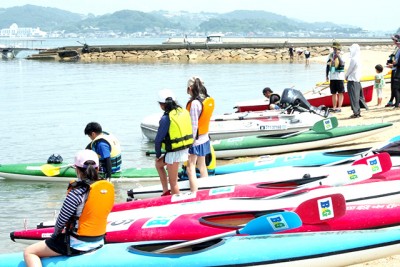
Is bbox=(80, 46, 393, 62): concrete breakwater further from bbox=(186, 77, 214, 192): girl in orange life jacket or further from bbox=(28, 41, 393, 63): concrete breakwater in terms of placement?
bbox=(186, 77, 214, 192): girl in orange life jacket

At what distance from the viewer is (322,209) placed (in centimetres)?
765

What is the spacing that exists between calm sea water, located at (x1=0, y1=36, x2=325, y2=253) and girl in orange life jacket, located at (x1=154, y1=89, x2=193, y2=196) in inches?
91.5

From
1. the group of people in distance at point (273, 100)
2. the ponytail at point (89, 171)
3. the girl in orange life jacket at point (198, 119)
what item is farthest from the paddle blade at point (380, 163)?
the group of people in distance at point (273, 100)

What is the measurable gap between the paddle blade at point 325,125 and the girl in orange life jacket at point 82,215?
8.57m

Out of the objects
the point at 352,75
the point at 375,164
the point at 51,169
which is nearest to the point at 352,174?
the point at 375,164

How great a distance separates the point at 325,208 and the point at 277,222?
0.57m

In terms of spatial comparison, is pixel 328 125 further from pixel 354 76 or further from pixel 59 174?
pixel 59 174

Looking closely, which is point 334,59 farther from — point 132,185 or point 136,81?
point 136,81

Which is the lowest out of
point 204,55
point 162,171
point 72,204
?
point 204,55

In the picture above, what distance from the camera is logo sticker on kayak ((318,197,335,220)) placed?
7609mm

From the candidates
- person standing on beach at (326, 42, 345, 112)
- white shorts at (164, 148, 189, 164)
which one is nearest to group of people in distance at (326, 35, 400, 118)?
person standing on beach at (326, 42, 345, 112)

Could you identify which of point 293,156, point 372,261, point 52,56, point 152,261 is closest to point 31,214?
point 293,156

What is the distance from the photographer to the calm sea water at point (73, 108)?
12891 mm

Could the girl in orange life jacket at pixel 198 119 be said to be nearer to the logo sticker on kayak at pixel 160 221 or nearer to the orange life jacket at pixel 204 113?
the orange life jacket at pixel 204 113
